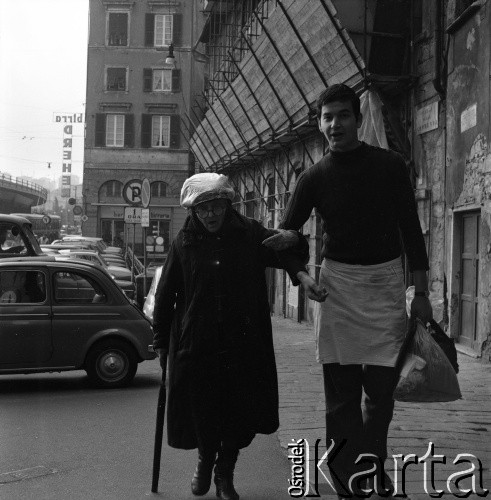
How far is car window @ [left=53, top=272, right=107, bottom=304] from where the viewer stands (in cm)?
1048

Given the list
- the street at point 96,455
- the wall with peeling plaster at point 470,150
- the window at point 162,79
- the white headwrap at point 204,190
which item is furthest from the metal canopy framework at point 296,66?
the window at point 162,79

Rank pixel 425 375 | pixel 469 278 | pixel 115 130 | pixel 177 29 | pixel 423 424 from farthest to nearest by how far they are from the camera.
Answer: pixel 177 29 < pixel 115 130 < pixel 469 278 < pixel 423 424 < pixel 425 375

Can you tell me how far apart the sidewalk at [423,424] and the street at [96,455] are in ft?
1.59

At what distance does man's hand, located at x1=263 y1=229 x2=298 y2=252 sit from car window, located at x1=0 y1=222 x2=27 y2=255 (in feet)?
36.1

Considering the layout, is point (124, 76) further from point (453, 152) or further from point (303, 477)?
point (303, 477)

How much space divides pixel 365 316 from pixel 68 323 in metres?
6.28

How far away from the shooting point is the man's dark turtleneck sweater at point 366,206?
466 cm

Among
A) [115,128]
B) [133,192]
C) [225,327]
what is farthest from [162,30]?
[225,327]

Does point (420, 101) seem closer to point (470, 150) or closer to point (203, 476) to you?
point (470, 150)

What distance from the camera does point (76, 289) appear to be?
1066cm

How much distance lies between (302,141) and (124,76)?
3522 cm

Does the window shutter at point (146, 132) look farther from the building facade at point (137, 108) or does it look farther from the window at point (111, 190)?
the window at point (111, 190)

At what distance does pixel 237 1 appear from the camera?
3191cm

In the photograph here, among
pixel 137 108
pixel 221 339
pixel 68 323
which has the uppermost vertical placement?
pixel 137 108
